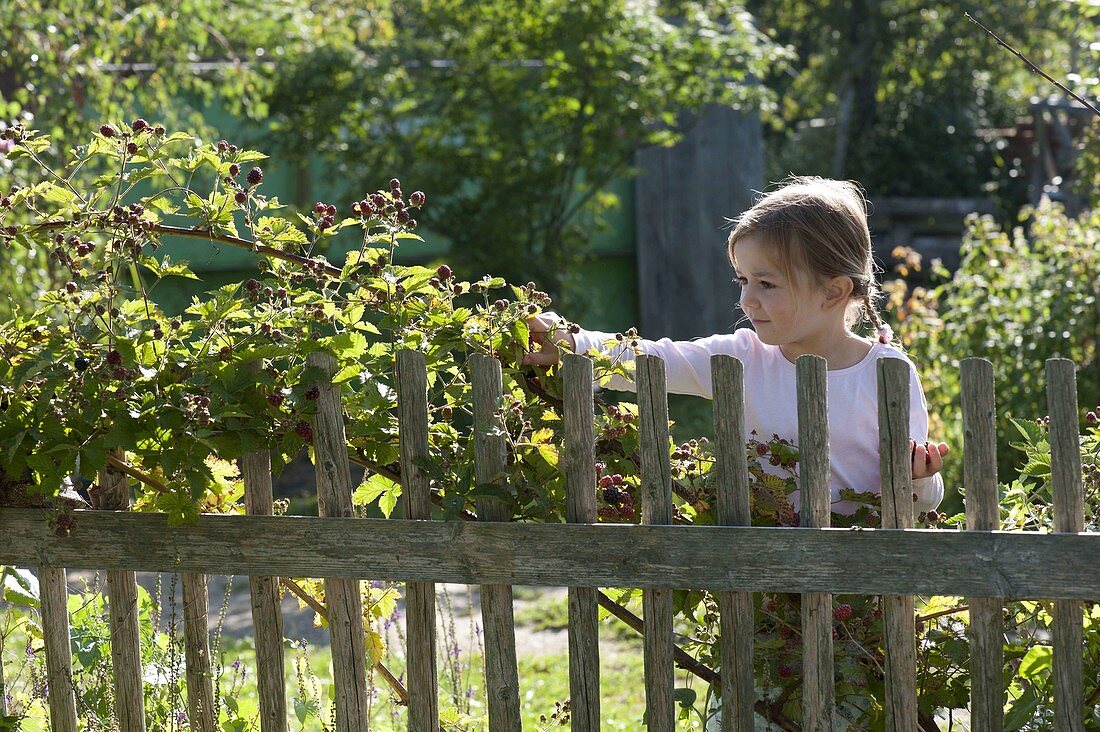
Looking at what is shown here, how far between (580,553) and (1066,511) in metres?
0.83

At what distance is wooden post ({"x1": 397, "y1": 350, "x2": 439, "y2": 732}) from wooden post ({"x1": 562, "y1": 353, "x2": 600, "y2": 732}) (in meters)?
0.28

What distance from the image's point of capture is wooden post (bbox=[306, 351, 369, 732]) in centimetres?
225

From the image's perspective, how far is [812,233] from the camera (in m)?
2.39

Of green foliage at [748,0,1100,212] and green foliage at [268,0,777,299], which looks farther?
green foliage at [748,0,1100,212]

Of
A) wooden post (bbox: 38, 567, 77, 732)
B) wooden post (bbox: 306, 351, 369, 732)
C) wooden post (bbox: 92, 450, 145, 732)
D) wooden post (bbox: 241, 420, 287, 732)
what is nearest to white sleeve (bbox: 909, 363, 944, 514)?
wooden post (bbox: 306, 351, 369, 732)

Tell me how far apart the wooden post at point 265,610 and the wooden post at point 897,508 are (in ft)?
3.86

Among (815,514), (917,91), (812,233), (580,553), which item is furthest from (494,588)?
(917,91)

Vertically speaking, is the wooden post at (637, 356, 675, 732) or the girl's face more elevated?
the girl's face

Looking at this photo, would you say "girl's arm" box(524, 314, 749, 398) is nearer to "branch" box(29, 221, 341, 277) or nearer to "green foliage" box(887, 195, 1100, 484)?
"branch" box(29, 221, 341, 277)

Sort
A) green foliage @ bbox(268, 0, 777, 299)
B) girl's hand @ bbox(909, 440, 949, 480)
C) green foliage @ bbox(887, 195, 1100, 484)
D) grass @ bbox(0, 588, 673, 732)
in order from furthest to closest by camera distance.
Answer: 1. green foliage @ bbox(268, 0, 777, 299)
2. green foliage @ bbox(887, 195, 1100, 484)
3. grass @ bbox(0, 588, 673, 732)
4. girl's hand @ bbox(909, 440, 949, 480)

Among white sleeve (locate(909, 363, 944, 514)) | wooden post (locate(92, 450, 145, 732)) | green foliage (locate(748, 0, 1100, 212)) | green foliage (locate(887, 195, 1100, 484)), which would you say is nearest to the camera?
white sleeve (locate(909, 363, 944, 514))

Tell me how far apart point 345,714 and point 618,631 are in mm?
2882

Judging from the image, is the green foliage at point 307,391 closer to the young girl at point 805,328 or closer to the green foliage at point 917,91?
the young girl at point 805,328

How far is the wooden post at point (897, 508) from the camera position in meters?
1.97
